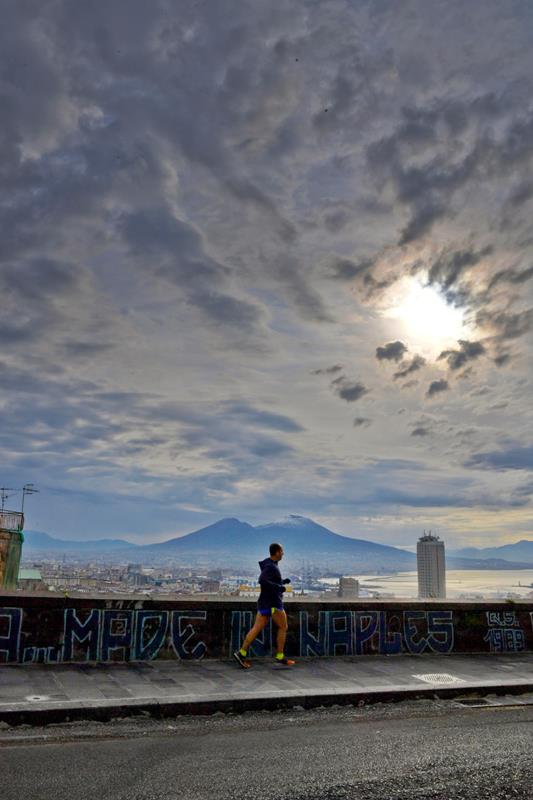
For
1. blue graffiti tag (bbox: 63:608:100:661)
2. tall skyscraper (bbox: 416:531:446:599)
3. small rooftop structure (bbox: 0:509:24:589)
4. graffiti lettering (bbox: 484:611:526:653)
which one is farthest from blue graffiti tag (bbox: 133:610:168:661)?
tall skyscraper (bbox: 416:531:446:599)

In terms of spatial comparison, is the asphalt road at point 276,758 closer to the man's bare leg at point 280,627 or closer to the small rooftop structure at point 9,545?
the man's bare leg at point 280,627

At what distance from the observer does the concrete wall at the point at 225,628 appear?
376 inches

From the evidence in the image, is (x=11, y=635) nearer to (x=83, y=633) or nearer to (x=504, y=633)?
(x=83, y=633)

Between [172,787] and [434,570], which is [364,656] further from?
[434,570]

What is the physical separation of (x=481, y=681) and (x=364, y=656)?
2.51 metres

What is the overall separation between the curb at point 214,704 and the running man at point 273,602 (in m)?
2.10

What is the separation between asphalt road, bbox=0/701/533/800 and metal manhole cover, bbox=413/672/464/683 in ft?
6.00

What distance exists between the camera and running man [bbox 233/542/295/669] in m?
10.3

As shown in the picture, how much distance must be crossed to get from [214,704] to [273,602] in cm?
300

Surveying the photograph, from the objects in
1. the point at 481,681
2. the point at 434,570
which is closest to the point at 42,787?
the point at 481,681

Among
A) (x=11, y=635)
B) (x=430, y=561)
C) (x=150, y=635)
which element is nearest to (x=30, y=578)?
(x=150, y=635)

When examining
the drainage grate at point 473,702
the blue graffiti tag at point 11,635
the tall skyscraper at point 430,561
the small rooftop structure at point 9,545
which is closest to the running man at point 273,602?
the drainage grate at point 473,702

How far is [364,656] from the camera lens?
1165 cm

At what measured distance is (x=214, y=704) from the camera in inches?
298
